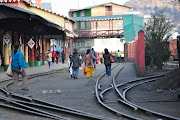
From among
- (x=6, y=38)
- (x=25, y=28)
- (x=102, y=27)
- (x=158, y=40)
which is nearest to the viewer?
(x=158, y=40)

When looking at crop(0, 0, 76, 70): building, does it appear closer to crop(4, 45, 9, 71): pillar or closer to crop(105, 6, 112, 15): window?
crop(4, 45, 9, 71): pillar

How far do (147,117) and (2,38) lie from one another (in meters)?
22.8

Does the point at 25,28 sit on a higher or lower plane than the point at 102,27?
lower

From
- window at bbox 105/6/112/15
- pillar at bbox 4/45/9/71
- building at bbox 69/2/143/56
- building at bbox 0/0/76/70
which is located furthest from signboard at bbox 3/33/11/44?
window at bbox 105/6/112/15

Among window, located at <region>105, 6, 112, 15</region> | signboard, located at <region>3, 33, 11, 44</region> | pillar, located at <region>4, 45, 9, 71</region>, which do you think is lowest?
pillar, located at <region>4, 45, 9, 71</region>

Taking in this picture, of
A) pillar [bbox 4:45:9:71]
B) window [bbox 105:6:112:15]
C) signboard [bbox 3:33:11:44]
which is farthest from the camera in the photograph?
window [bbox 105:6:112:15]

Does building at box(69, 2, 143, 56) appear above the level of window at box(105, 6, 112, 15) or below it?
below

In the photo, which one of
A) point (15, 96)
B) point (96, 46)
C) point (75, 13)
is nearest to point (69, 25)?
point (96, 46)

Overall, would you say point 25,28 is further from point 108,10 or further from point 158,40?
point 108,10

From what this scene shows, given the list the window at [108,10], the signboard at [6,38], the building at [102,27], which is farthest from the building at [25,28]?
the window at [108,10]

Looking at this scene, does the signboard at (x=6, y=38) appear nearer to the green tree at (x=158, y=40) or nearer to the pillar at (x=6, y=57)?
the pillar at (x=6, y=57)

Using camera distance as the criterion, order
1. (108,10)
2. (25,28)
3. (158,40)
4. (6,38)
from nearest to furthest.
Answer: (158,40), (6,38), (25,28), (108,10)

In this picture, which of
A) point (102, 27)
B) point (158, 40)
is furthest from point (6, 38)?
point (102, 27)

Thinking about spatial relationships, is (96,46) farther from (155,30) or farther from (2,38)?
(155,30)
